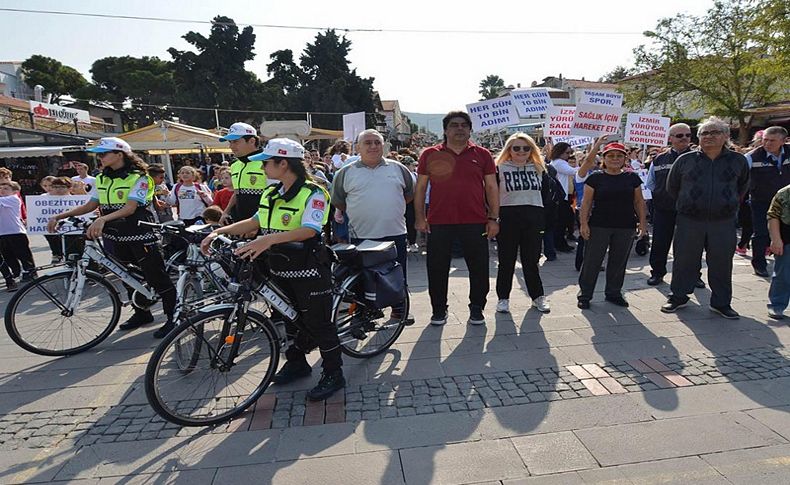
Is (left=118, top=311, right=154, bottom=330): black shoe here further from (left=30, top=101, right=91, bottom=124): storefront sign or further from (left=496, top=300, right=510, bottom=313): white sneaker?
(left=30, top=101, right=91, bottom=124): storefront sign

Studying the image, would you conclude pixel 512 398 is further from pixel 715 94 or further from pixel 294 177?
pixel 715 94

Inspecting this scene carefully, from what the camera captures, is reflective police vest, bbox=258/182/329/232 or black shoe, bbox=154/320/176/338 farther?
black shoe, bbox=154/320/176/338

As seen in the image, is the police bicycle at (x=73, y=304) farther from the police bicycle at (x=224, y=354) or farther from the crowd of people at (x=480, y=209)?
the police bicycle at (x=224, y=354)

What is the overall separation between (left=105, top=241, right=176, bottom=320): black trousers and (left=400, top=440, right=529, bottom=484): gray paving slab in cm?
309

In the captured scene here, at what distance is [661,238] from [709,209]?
58.5 inches

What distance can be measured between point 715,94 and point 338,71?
36.9 meters

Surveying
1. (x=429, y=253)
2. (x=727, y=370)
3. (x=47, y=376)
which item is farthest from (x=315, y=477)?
(x=727, y=370)

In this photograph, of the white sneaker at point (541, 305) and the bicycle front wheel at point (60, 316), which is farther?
the white sneaker at point (541, 305)

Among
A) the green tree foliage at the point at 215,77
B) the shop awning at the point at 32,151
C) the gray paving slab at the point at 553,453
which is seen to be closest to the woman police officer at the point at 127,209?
the gray paving slab at the point at 553,453

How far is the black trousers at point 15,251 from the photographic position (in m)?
6.69

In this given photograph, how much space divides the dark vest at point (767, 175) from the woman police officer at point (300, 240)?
604 centimetres

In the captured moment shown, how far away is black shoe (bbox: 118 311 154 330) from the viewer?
15.8 ft

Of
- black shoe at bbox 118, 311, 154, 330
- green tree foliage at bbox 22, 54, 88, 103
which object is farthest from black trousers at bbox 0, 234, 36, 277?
green tree foliage at bbox 22, 54, 88, 103

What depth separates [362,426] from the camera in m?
2.93
